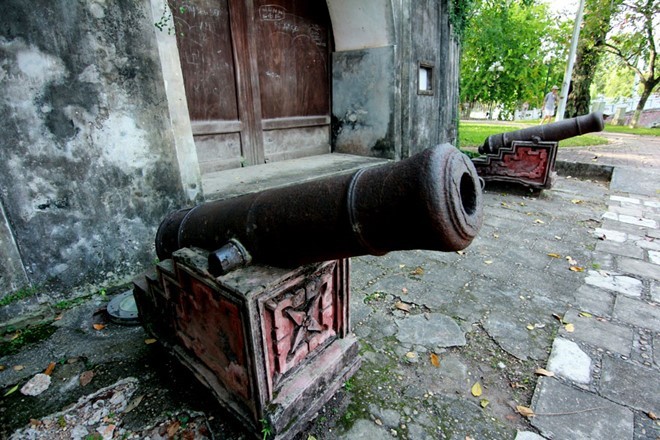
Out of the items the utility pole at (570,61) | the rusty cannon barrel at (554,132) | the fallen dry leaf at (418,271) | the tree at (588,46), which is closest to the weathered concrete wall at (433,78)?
the rusty cannon barrel at (554,132)

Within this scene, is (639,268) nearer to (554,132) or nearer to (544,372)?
(544,372)

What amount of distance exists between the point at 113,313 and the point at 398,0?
5.74 metres

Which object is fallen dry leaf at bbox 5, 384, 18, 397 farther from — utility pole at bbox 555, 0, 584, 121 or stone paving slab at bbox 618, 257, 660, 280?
utility pole at bbox 555, 0, 584, 121

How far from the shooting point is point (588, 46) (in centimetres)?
1525

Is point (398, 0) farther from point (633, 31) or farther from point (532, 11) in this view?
point (532, 11)

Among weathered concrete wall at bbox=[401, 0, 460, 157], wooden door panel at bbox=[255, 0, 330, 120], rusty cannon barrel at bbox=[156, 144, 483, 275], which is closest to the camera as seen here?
rusty cannon barrel at bbox=[156, 144, 483, 275]

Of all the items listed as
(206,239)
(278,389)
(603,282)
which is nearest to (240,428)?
(278,389)

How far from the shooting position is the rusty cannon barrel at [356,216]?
986 mm

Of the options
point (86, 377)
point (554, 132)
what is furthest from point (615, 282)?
point (86, 377)

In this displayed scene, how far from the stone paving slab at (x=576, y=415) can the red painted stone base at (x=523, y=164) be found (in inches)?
189

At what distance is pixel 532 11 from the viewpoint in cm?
2217

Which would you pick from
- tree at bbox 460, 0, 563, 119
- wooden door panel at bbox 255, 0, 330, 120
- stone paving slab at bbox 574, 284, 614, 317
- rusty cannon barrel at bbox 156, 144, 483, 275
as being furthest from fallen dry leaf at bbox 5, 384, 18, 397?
tree at bbox 460, 0, 563, 119

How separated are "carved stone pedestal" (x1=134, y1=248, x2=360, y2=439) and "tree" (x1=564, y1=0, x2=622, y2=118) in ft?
58.9

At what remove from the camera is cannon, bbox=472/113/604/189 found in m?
5.55
